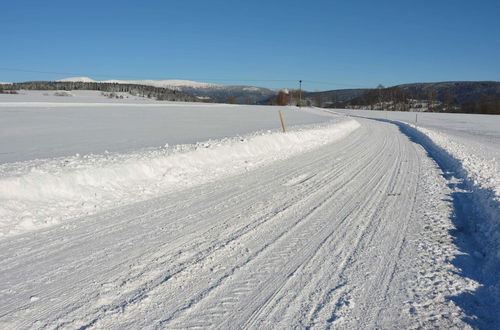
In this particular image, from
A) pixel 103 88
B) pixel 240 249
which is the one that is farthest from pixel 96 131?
pixel 103 88

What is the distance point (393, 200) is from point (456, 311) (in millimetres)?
4057

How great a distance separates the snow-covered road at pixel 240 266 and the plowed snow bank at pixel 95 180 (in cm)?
61

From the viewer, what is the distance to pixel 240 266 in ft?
13.7

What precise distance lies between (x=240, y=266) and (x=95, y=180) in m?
4.93

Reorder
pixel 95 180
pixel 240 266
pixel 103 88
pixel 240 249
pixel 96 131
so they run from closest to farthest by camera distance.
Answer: pixel 240 266 → pixel 240 249 → pixel 95 180 → pixel 96 131 → pixel 103 88

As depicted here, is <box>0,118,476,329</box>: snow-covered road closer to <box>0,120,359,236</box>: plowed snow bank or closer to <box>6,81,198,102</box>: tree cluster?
<box>0,120,359,236</box>: plowed snow bank

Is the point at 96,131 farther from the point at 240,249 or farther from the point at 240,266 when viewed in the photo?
the point at 240,266

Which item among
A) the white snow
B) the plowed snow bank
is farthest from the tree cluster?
the plowed snow bank

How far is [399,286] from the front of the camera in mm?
3779

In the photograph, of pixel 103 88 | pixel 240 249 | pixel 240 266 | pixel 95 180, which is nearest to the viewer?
pixel 240 266

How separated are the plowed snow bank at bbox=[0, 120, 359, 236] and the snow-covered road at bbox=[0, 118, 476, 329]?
605mm

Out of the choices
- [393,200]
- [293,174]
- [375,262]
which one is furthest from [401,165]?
[375,262]

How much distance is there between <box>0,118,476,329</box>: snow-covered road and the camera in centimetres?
324

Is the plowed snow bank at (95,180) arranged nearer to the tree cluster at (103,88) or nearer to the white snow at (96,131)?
the white snow at (96,131)
